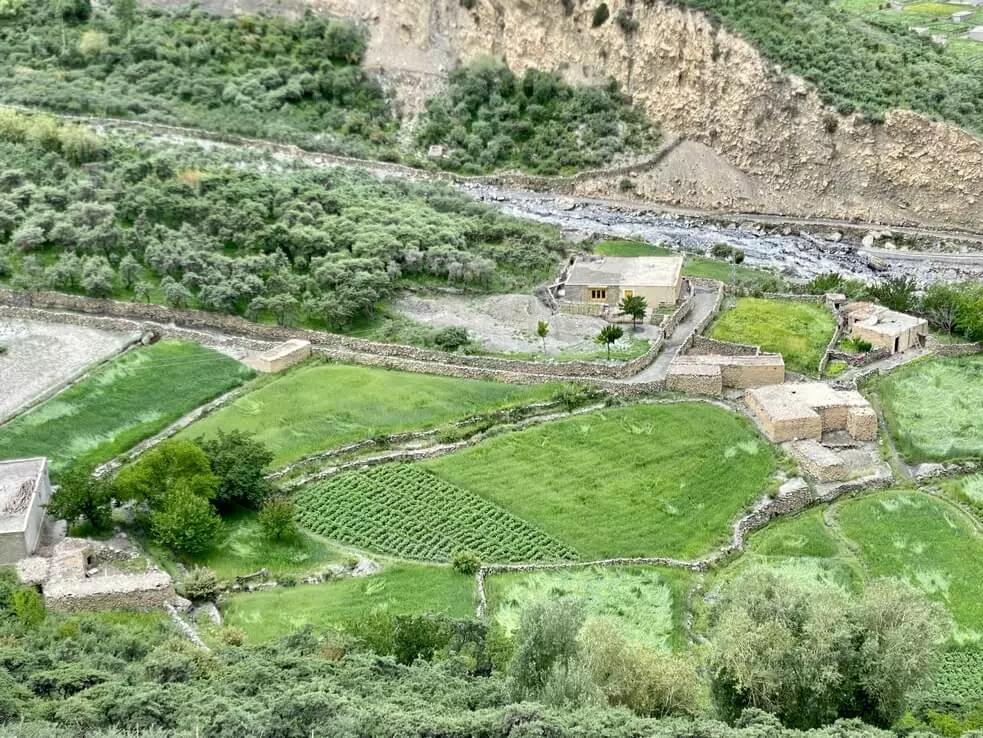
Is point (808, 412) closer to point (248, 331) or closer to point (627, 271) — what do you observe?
point (627, 271)

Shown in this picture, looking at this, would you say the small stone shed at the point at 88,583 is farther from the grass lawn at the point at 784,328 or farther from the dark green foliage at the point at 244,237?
the grass lawn at the point at 784,328

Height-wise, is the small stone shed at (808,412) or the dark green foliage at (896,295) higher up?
the dark green foliage at (896,295)

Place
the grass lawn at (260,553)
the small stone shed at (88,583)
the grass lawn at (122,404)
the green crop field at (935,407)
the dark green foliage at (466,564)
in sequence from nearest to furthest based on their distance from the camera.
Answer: the small stone shed at (88,583), the grass lawn at (260,553), the dark green foliage at (466,564), the grass lawn at (122,404), the green crop field at (935,407)

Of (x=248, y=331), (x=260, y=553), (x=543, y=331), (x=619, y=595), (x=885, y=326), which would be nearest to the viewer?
(x=619, y=595)

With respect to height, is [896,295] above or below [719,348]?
above

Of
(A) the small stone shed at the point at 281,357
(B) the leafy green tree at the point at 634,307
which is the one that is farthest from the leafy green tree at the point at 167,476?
(B) the leafy green tree at the point at 634,307

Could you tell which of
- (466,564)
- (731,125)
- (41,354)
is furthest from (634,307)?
(731,125)

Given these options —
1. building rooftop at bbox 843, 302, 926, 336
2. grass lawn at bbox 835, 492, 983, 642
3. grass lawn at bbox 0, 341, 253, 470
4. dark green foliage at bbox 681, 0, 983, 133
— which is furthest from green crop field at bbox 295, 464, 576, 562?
dark green foliage at bbox 681, 0, 983, 133

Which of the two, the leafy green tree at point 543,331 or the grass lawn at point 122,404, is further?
the leafy green tree at point 543,331
